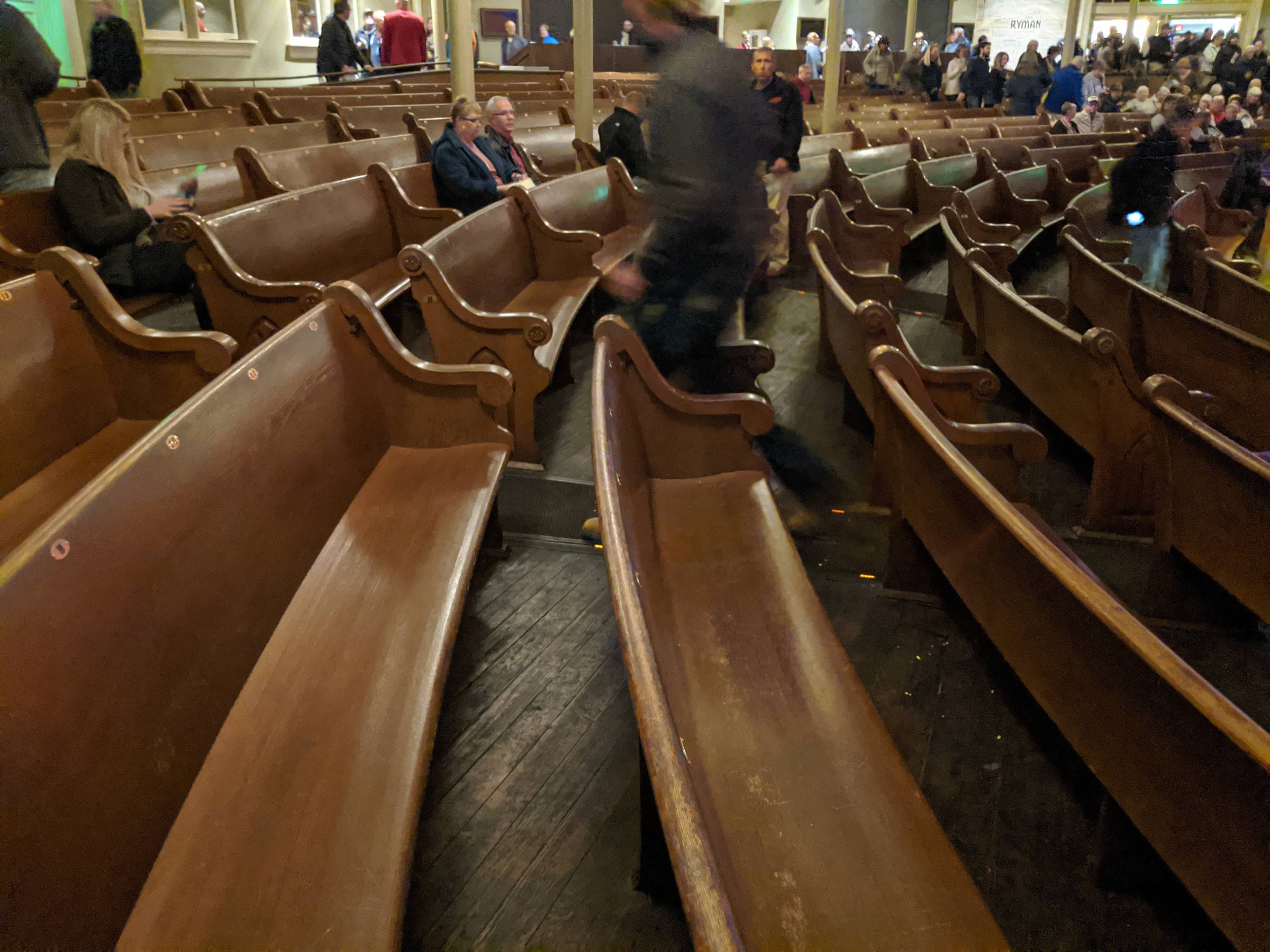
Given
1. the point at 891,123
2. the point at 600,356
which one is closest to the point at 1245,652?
the point at 600,356

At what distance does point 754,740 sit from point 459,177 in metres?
3.60

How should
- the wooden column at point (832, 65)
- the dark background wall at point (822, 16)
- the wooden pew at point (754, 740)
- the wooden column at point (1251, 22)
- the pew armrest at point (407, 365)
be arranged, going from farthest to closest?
the wooden column at point (1251, 22)
the dark background wall at point (822, 16)
the wooden column at point (832, 65)
the pew armrest at point (407, 365)
the wooden pew at point (754, 740)

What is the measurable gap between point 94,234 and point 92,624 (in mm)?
2658

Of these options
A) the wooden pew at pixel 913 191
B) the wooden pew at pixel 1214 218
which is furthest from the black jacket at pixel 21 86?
the wooden pew at pixel 1214 218

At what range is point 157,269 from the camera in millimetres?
3350

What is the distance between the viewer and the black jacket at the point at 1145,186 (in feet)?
21.4

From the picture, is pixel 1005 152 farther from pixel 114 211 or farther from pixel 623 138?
pixel 114 211

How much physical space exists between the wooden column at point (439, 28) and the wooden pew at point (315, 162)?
9708 mm

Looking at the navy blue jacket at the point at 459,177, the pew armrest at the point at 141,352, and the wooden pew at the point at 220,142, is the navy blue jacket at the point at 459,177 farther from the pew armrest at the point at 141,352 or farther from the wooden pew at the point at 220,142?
the pew armrest at the point at 141,352

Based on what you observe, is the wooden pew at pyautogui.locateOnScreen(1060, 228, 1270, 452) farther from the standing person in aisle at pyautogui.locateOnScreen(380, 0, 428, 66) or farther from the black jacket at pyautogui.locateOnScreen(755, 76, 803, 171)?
the standing person in aisle at pyautogui.locateOnScreen(380, 0, 428, 66)

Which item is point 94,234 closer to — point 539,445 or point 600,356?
point 539,445

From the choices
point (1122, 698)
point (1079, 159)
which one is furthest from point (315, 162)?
point (1079, 159)

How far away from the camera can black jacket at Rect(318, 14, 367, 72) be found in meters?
9.41

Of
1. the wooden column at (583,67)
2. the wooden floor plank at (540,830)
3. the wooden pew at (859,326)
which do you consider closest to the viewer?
the wooden floor plank at (540,830)
